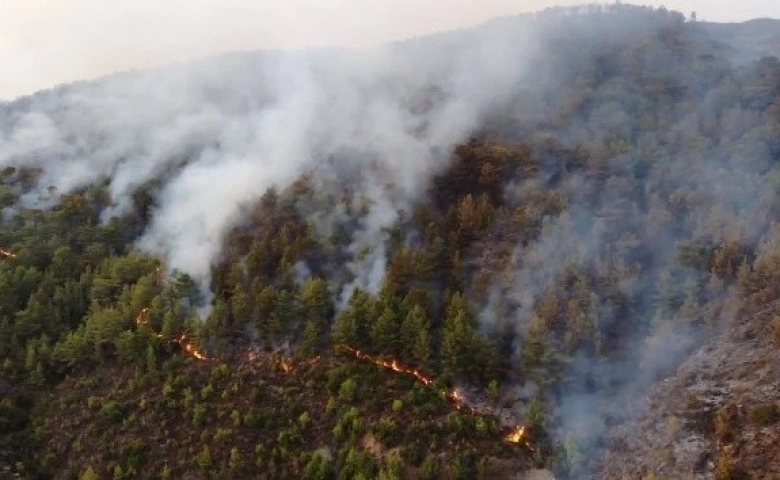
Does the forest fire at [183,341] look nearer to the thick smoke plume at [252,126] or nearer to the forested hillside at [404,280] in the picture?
the forested hillside at [404,280]

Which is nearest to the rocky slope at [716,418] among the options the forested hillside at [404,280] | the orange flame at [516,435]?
the forested hillside at [404,280]

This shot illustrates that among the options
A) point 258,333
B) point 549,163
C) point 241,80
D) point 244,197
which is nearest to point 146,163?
point 244,197

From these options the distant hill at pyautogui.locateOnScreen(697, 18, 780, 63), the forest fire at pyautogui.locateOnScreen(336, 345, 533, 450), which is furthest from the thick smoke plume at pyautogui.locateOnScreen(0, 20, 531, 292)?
the distant hill at pyautogui.locateOnScreen(697, 18, 780, 63)

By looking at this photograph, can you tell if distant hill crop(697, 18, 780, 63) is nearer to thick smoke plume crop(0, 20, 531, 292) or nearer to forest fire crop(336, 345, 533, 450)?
thick smoke plume crop(0, 20, 531, 292)

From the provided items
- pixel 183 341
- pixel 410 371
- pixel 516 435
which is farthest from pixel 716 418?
pixel 183 341

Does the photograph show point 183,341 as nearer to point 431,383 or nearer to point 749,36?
point 431,383
